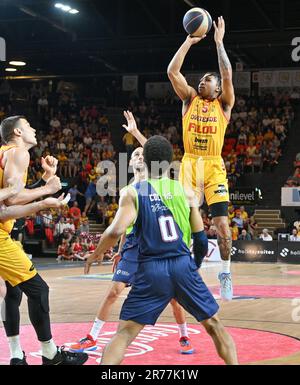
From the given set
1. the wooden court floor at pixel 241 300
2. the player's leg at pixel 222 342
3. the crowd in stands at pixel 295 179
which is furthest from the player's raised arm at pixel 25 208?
the crowd in stands at pixel 295 179

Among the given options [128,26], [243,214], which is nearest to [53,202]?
[243,214]

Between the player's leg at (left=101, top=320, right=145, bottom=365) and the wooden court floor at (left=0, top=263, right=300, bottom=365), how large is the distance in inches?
65.4

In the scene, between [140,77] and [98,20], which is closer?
[98,20]

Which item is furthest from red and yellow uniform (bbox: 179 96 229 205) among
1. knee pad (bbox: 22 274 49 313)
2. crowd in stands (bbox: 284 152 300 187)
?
crowd in stands (bbox: 284 152 300 187)

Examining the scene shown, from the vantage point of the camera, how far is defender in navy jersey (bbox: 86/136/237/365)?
4.50 meters

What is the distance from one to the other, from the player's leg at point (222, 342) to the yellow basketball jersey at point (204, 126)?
3465mm

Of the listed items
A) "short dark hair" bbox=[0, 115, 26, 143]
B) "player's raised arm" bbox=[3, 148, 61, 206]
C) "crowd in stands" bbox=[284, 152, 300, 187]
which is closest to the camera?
"player's raised arm" bbox=[3, 148, 61, 206]

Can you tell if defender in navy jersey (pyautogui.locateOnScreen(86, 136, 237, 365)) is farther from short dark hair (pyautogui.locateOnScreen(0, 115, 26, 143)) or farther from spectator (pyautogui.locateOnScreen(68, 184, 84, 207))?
spectator (pyautogui.locateOnScreen(68, 184, 84, 207))

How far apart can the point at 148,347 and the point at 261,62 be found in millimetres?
28523

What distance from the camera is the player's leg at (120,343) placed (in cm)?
438

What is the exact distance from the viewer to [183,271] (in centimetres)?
458

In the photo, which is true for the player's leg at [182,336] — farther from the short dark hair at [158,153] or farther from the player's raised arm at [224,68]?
the player's raised arm at [224,68]
